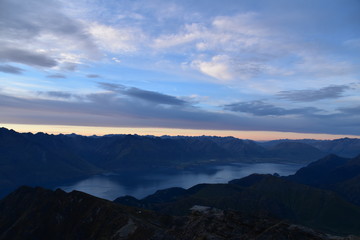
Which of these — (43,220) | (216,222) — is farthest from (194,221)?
(43,220)

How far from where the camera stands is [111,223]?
104 m

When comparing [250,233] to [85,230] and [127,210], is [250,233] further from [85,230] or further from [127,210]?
[85,230]

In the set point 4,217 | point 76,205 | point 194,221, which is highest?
point 194,221

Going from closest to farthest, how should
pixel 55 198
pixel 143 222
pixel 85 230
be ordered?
→ pixel 143 222 < pixel 85 230 < pixel 55 198

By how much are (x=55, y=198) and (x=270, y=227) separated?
117 m

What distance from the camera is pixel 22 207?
14625cm

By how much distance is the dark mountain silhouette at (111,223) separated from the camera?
2135 inches

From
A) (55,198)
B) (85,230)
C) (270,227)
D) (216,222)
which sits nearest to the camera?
(270,227)

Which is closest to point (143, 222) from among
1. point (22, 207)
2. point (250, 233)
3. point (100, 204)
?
point (100, 204)

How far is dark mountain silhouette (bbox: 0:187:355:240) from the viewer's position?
54219 millimetres

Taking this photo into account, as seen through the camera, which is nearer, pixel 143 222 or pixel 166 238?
pixel 166 238

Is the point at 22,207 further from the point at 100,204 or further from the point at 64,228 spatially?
the point at 100,204

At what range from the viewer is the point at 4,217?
14025 cm

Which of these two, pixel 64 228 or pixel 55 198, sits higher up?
pixel 55 198
